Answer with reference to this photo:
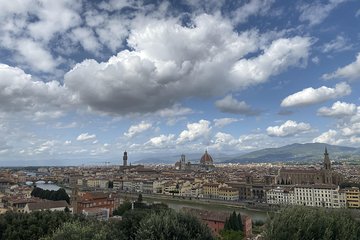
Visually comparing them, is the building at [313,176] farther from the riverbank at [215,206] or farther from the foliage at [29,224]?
the foliage at [29,224]

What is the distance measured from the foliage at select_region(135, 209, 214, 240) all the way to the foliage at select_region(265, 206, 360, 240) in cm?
259

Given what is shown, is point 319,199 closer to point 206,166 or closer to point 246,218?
point 246,218

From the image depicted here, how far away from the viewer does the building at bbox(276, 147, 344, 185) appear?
65438 millimetres

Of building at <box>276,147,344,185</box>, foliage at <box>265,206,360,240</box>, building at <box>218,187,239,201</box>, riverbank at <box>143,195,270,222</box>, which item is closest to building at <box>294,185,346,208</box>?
riverbank at <box>143,195,270,222</box>

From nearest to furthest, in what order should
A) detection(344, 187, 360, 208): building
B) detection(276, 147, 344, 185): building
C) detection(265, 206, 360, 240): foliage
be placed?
detection(265, 206, 360, 240): foliage < detection(344, 187, 360, 208): building < detection(276, 147, 344, 185): building

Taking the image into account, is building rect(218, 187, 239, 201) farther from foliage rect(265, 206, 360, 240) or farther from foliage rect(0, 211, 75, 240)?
foliage rect(265, 206, 360, 240)

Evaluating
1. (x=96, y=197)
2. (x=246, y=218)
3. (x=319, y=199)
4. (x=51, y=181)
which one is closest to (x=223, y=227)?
(x=246, y=218)

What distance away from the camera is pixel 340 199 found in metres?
48.3

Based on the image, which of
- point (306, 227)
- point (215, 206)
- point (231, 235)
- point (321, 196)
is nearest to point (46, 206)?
point (231, 235)

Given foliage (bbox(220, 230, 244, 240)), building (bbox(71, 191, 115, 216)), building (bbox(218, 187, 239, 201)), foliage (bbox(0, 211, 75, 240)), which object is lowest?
building (bbox(218, 187, 239, 201))

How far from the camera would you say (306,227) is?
42.4 feet

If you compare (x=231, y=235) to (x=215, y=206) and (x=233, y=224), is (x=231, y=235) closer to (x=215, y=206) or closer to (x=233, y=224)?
(x=233, y=224)

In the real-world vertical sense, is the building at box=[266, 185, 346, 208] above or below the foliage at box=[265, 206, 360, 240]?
below

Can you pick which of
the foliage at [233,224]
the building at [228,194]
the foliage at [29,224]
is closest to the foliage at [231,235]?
the foliage at [233,224]
